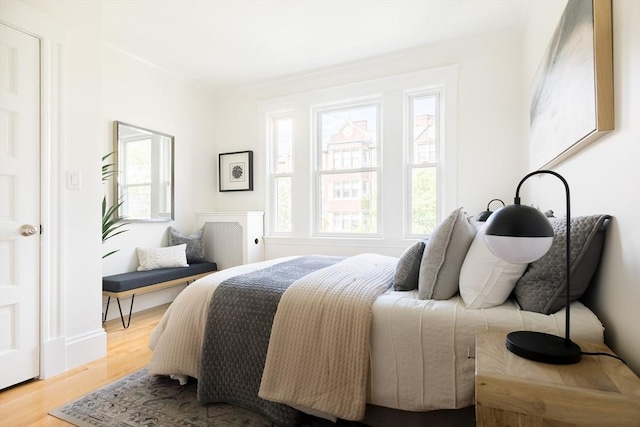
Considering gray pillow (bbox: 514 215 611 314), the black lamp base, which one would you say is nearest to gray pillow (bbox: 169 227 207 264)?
gray pillow (bbox: 514 215 611 314)

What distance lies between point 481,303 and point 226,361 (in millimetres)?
1219

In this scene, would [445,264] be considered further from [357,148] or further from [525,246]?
[357,148]

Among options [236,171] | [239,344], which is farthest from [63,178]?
[236,171]

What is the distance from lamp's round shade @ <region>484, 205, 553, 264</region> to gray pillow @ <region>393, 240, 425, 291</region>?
2.57ft

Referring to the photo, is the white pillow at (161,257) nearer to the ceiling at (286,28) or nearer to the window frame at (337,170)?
the window frame at (337,170)

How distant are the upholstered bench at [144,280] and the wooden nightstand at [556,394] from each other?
2943 mm

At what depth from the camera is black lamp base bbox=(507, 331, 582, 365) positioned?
36.5 inches

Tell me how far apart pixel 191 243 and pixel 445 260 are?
124 inches

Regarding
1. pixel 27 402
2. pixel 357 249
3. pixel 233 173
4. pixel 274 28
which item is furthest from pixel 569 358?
pixel 233 173

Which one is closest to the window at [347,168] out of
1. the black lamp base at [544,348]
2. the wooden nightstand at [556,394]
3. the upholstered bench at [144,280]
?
the upholstered bench at [144,280]

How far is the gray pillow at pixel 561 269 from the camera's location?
121cm

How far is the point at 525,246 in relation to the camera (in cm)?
93

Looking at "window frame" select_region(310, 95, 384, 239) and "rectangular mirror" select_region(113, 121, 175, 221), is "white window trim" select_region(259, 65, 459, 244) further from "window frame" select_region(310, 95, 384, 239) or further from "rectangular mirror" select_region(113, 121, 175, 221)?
"rectangular mirror" select_region(113, 121, 175, 221)

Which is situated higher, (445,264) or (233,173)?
(233,173)
